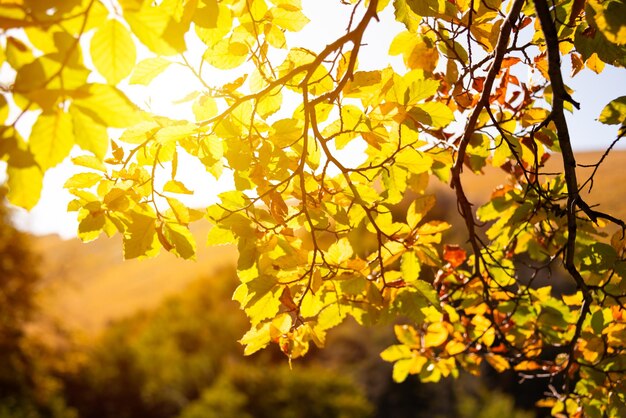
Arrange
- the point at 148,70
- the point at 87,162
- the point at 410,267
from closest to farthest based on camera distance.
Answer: the point at 148,70, the point at 87,162, the point at 410,267

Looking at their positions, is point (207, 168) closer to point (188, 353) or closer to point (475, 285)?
point (475, 285)

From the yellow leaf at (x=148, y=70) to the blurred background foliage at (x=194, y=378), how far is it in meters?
6.97

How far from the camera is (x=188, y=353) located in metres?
11.2

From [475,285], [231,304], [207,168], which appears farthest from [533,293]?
[231,304]

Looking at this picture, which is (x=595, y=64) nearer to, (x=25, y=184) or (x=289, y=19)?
(x=289, y=19)

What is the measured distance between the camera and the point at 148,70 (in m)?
1.14

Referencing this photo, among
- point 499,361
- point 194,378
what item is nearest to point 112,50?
point 499,361

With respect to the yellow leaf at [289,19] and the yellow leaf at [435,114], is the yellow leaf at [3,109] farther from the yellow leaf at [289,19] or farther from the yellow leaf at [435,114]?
the yellow leaf at [435,114]

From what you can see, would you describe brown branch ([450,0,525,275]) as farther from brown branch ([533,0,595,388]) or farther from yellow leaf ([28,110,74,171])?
yellow leaf ([28,110,74,171])

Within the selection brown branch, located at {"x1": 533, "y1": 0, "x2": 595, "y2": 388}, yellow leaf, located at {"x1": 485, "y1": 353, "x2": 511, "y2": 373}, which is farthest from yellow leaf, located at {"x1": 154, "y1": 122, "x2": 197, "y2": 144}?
yellow leaf, located at {"x1": 485, "y1": 353, "x2": 511, "y2": 373}

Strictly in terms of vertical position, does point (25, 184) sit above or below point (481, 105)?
below

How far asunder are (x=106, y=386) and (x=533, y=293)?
1008cm

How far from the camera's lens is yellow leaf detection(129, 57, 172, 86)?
1129 millimetres

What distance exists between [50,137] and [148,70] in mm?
493
